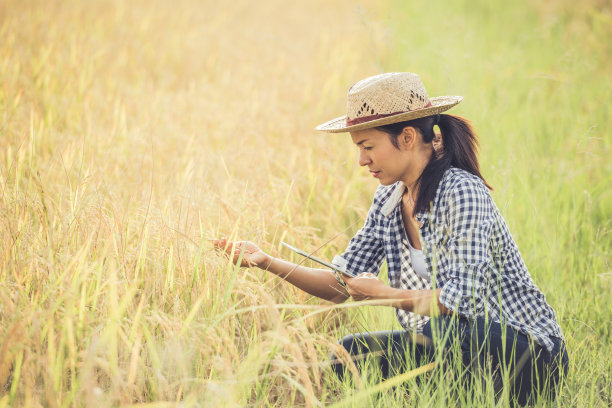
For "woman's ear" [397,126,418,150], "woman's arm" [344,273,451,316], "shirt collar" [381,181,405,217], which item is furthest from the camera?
"shirt collar" [381,181,405,217]

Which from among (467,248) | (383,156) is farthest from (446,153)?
(467,248)

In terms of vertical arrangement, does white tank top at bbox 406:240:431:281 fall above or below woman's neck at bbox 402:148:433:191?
below

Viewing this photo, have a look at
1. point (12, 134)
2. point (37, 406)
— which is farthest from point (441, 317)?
point (12, 134)

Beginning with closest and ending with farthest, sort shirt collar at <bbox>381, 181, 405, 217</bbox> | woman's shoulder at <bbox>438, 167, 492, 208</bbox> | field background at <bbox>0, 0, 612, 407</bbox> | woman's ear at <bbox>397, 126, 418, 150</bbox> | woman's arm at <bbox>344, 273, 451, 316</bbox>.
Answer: field background at <bbox>0, 0, 612, 407</bbox> < woman's arm at <bbox>344, 273, 451, 316</bbox> < woman's shoulder at <bbox>438, 167, 492, 208</bbox> < woman's ear at <bbox>397, 126, 418, 150</bbox> < shirt collar at <bbox>381, 181, 405, 217</bbox>

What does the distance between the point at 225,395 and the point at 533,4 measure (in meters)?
8.83

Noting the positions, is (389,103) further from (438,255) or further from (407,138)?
(438,255)

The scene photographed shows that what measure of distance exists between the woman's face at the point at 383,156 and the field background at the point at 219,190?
457mm

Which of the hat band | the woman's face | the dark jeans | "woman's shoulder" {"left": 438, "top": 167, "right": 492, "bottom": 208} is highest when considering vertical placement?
the hat band

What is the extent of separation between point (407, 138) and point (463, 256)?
0.44 metres

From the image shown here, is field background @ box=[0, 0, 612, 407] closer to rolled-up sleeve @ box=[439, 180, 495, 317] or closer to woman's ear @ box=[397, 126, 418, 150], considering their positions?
rolled-up sleeve @ box=[439, 180, 495, 317]

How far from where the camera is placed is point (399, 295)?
1.69 meters

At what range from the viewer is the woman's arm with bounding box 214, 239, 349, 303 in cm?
200

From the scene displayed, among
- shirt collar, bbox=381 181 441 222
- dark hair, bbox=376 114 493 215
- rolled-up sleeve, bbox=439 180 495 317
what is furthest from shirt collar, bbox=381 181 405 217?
rolled-up sleeve, bbox=439 180 495 317

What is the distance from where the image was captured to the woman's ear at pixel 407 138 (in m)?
1.86
